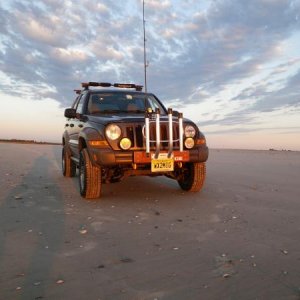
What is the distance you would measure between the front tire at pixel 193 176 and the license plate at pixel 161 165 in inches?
33.1

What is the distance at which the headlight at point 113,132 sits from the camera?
5.84 metres

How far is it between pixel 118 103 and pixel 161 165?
207cm

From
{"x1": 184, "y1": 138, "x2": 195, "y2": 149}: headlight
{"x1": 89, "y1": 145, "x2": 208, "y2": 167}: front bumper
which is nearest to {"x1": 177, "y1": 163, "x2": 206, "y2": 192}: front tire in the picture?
{"x1": 184, "y1": 138, "x2": 195, "y2": 149}: headlight

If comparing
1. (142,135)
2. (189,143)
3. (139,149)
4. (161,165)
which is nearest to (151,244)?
(161,165)

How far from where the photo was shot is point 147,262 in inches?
128

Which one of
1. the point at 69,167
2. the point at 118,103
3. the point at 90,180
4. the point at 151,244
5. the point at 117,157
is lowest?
the point at 151,244

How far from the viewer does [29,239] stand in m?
3.91

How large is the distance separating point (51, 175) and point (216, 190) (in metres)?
4.22

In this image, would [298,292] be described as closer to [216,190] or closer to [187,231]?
[187,231]

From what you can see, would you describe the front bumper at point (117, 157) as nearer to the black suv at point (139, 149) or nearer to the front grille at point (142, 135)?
the black suv at point (139, 149)

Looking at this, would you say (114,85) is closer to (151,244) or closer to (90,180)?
(90,180)

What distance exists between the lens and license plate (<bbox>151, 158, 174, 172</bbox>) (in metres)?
5.76

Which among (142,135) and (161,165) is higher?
(142,135)

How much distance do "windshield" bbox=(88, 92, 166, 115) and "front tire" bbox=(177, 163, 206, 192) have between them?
1319 mm
